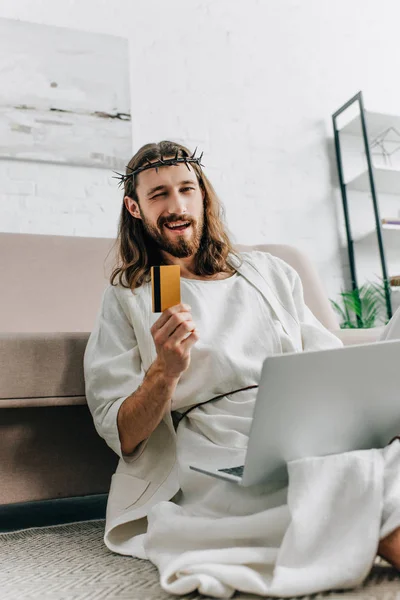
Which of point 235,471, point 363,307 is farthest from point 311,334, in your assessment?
point 363,307

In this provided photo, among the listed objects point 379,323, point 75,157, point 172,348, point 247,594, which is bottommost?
point 247,594

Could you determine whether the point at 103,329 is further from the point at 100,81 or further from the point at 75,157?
the point at 100,81

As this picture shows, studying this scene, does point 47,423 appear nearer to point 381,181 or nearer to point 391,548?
point 391,548

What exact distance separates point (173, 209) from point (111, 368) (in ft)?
1.17

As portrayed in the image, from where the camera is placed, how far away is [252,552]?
0.70m

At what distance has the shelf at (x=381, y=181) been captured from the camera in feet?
10.0

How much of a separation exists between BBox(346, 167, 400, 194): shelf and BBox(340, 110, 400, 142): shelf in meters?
0.28

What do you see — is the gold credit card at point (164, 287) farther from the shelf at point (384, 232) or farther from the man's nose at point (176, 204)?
the shelf at point (384, 232)

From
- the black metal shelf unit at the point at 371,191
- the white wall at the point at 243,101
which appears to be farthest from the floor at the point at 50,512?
the black metal shelf unit at the point at 371,191

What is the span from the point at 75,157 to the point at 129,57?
59 cm

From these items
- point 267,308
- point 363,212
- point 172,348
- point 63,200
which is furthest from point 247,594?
point 363,212

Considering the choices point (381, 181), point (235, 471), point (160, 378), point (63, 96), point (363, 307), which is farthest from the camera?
point (381, 181)

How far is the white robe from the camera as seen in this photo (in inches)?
26.1

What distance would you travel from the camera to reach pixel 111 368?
1.04 m
